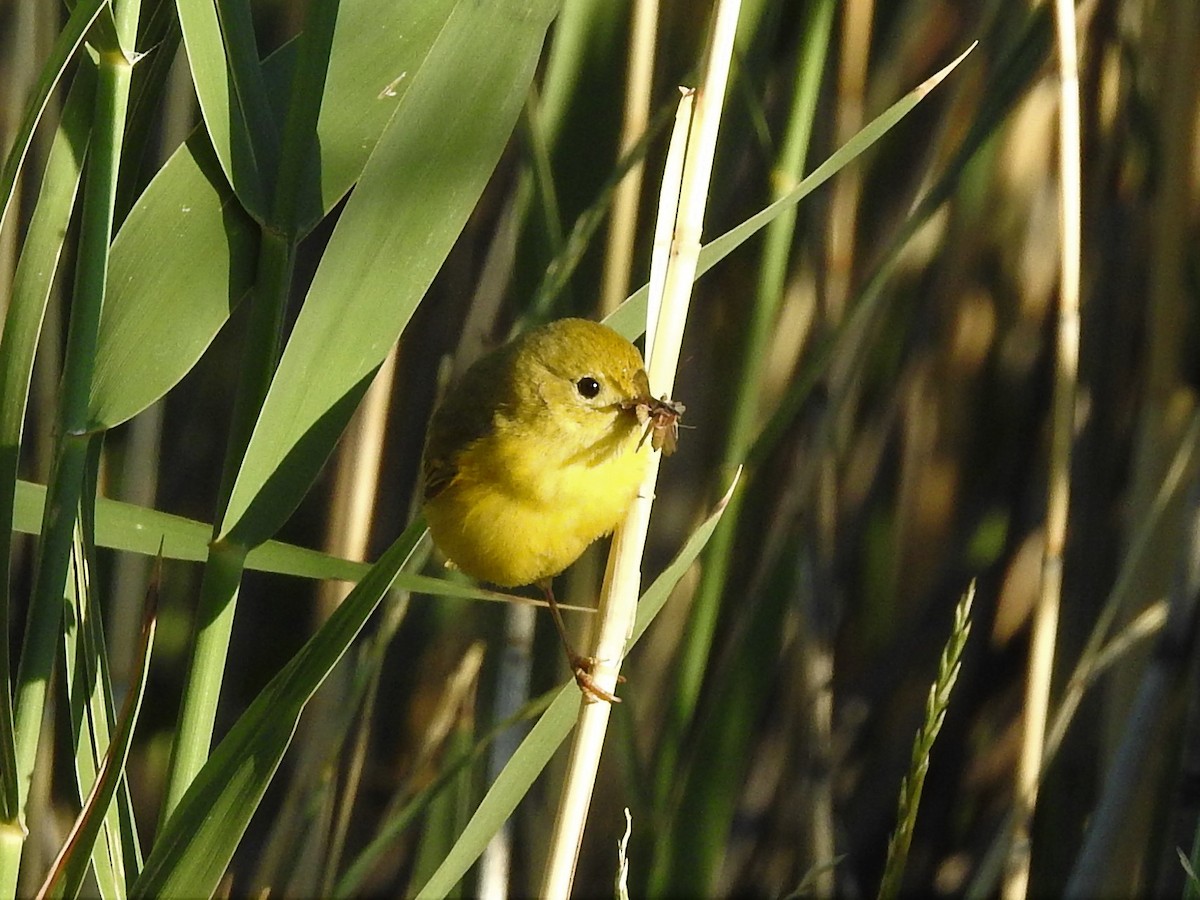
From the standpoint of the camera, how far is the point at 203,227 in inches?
42.6

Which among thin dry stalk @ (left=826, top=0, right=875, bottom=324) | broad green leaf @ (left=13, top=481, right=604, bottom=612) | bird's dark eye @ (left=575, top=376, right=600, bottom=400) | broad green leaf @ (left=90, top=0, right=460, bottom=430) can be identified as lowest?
broad green leaf @ (left=13, top=481, right=604, bottom=612)

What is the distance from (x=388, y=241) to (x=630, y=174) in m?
0.80

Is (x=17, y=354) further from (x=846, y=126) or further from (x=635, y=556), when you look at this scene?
(x=846, y=126)

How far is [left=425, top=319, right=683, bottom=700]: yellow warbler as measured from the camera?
139 centimetres

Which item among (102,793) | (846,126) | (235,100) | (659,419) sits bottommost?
(102,793)

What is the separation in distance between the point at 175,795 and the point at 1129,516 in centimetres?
158

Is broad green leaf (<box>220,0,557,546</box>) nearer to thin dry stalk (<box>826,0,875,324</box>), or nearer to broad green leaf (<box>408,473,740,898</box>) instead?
broad green leaf (<box>408,473,740,898</box>)

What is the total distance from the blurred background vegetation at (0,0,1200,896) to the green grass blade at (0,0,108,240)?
2.02 ft

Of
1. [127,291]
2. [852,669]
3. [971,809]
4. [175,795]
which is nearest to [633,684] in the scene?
[852,669]

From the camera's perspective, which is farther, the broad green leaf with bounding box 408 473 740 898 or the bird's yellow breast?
the bird's yellow breast

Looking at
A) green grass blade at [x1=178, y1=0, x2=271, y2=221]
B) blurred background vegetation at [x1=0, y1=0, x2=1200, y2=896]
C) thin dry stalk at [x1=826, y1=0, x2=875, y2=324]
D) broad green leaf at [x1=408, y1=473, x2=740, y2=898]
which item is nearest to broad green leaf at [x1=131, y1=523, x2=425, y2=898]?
broad green leaf at [x1=408, y1=473, x2=740, y2=898]

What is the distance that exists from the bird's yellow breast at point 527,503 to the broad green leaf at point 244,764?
381 millimetres

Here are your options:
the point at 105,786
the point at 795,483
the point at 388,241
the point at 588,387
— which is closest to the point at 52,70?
the point at 388,241

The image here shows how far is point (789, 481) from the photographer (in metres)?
2.10
